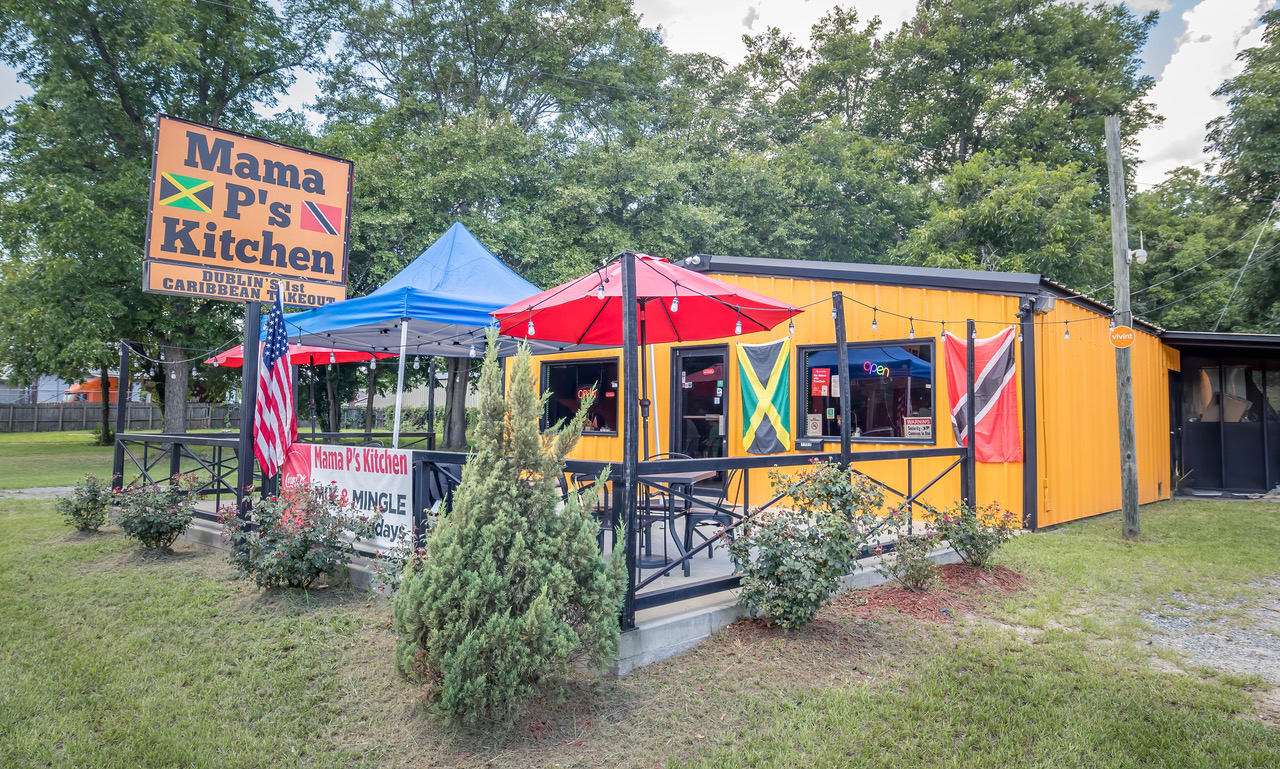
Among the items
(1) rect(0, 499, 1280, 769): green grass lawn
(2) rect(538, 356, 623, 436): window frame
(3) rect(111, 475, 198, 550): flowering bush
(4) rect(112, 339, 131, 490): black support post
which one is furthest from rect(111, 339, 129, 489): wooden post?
(2) rect(538, 356, 623, 436): window frame

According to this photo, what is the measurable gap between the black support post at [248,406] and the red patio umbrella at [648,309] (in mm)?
2052

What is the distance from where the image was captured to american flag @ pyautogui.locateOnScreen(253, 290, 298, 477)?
5.52 m

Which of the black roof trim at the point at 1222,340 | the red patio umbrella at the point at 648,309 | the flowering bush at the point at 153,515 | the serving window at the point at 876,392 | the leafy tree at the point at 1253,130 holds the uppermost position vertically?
the leafy tree at the point at 1253,130

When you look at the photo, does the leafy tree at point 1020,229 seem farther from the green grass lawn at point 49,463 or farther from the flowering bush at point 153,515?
the green grass lawn at point 49,463

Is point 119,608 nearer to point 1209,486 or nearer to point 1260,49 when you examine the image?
point 1209,486

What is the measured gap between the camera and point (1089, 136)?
20.0m

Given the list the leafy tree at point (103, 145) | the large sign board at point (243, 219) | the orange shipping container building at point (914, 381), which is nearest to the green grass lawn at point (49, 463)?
the leafy tree at point (103, 145)

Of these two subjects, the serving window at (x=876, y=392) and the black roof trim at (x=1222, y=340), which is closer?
the serving window at (x=876, y=392)

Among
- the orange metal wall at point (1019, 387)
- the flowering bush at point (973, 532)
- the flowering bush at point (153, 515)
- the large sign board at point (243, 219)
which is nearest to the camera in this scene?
the flowering bush at point (973, 532)

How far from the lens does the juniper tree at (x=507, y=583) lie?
9.09 ft

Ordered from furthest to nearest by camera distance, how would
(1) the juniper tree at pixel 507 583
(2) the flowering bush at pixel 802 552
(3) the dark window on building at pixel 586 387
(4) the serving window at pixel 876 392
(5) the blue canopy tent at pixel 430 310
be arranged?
(3) the dark window on building at pixel 586 387, (4) the serving window at pixel 876 392, (5) the blue canopy tent at pixel 430 310, (2) the flowering bush at pixel 802 552, (1) the juniper tree at pixel 507 583

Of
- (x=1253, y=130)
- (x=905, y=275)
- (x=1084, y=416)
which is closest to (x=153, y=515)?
(x=905, y=275)

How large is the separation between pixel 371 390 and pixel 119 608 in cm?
1146

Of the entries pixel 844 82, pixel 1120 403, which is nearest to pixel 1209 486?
pixel 1120 403
